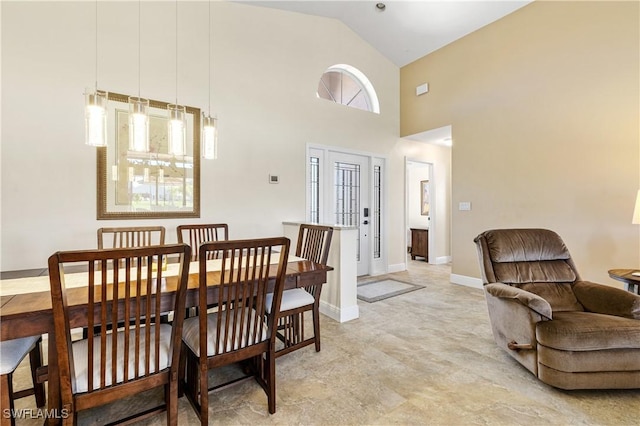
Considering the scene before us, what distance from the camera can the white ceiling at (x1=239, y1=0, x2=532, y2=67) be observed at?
153 inches

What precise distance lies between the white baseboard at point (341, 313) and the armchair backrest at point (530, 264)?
131 cm

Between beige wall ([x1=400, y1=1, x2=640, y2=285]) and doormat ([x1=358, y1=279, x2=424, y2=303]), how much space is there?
879 millimetres

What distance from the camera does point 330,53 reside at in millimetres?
4535

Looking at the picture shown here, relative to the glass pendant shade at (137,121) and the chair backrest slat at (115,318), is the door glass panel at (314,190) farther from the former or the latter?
the chair backrest slat at (115,318)

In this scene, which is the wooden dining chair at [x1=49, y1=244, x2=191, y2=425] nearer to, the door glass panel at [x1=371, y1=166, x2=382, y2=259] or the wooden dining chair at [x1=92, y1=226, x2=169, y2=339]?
the wooden dining chair at [x1=92, y1=226, x2=169, y2=339]

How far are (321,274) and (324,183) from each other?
8.59 feet

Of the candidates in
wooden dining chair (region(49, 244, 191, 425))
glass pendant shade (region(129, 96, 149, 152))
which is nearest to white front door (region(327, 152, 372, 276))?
glass pendant shade (region(129, 96, 149, 152))

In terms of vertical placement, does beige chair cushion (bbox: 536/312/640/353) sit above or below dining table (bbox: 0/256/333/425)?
below

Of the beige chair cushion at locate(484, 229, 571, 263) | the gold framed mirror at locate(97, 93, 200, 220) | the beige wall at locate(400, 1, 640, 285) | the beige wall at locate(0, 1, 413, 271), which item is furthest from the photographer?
the beige wall at locate(400, 1, 640, 285)

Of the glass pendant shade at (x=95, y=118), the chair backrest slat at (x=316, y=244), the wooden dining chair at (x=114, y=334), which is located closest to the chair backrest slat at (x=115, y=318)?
the wooden dining chair at (x=114, y=334)

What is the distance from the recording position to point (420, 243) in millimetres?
6527

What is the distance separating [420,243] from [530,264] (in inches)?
157

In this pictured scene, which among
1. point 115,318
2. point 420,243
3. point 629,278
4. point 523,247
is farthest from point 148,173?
point 420,243

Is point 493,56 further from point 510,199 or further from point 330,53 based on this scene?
point 330,53
